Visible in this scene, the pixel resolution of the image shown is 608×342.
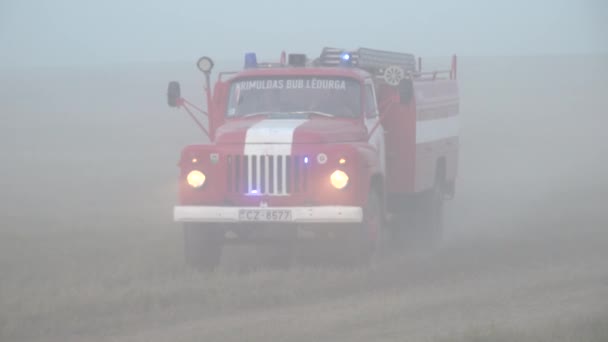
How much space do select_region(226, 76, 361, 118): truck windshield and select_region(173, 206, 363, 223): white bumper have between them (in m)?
1.84

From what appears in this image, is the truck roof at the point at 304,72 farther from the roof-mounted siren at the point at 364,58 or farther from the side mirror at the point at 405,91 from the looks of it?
the roof-mounted siren at the point at 364,58

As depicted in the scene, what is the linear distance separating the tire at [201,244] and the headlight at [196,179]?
1.39 feet

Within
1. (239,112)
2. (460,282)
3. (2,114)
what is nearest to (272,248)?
(239,112)

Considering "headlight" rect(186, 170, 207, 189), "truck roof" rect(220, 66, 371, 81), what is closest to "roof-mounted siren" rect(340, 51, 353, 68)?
"truck roof" rect(220, 66, 371, 81)

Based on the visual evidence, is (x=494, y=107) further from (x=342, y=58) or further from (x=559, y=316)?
(x=559, y=316)

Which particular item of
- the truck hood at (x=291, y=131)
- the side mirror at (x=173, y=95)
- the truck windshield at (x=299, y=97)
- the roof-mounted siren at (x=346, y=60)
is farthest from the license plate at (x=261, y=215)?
Result: the roof-mounted siren at (x=346, y=60)

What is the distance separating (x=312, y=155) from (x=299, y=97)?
1.61 m

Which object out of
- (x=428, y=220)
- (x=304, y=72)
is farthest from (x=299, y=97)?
(x=428, y=220)

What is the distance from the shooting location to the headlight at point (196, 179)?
11312 millimetres

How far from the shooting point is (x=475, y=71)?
300ft

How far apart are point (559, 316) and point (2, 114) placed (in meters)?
45.4

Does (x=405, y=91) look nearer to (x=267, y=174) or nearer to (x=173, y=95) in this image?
(x=267, y=174)

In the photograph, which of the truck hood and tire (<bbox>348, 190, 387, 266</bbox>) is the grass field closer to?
tire (<bbox>348, 190, 387, 266</bbox>)

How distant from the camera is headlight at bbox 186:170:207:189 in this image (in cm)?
1131
